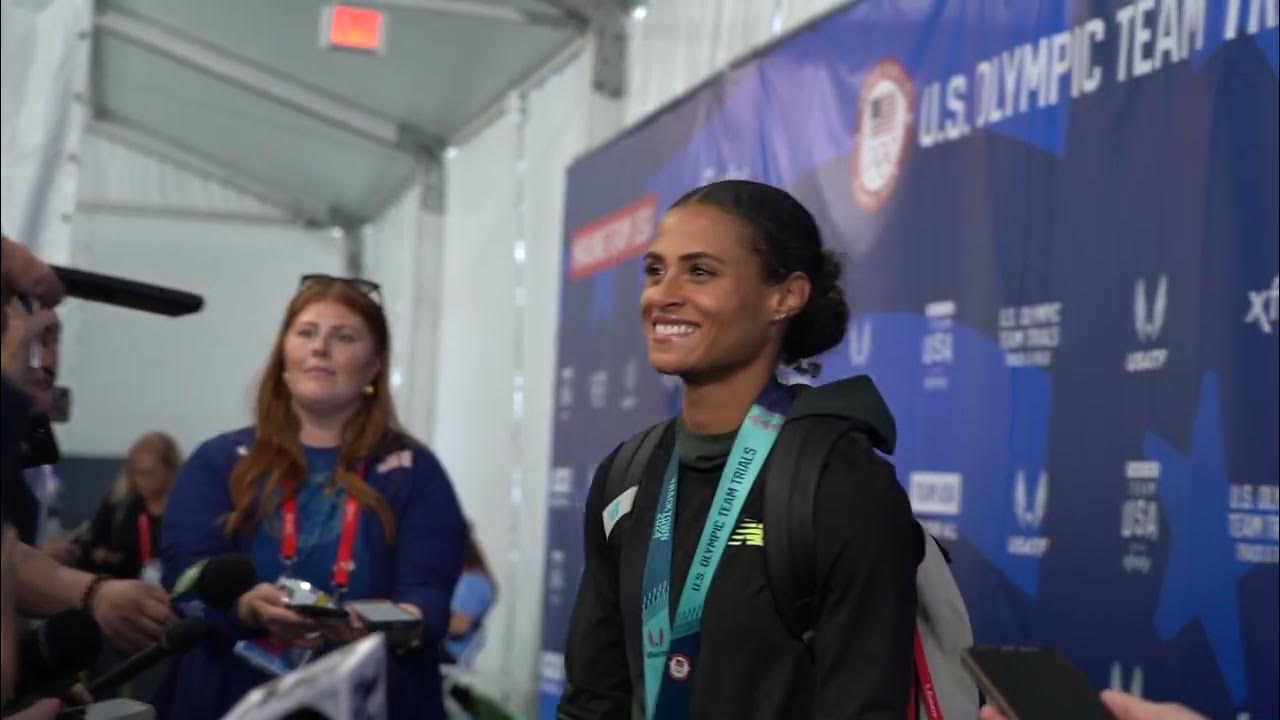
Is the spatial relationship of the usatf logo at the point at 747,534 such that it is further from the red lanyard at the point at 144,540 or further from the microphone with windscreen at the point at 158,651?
the red lanyard at the point at 144,540

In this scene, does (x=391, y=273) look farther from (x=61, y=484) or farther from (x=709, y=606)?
(x=709, y=606)

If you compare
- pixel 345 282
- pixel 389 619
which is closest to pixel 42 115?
pixel 345 282

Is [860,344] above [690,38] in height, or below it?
below

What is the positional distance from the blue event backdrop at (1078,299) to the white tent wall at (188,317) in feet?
46.1

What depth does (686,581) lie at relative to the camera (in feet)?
8.38

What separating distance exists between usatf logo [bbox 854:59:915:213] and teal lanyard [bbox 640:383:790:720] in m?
3.23

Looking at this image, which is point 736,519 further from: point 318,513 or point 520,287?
point 520,287

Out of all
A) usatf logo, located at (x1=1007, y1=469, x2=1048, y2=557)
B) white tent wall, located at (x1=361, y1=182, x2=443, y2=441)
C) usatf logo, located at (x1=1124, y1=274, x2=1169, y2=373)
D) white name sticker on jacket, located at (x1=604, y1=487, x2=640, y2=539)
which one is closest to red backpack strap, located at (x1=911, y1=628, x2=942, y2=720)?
white name sticker on jacket, located at (x1=604, y1=487, x2=640, y2=539)

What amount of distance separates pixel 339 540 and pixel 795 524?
1.51 meters

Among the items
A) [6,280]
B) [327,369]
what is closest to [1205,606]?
[327,369]

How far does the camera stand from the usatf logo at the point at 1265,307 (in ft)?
13.2

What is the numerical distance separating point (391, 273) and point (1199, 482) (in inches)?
569

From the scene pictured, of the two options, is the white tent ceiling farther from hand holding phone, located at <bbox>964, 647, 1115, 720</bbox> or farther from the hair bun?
hand holding phone, located at <bbox>964, 647, 1115, 720</bbox>

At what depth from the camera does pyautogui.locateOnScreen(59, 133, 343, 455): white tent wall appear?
1958 centimetres
